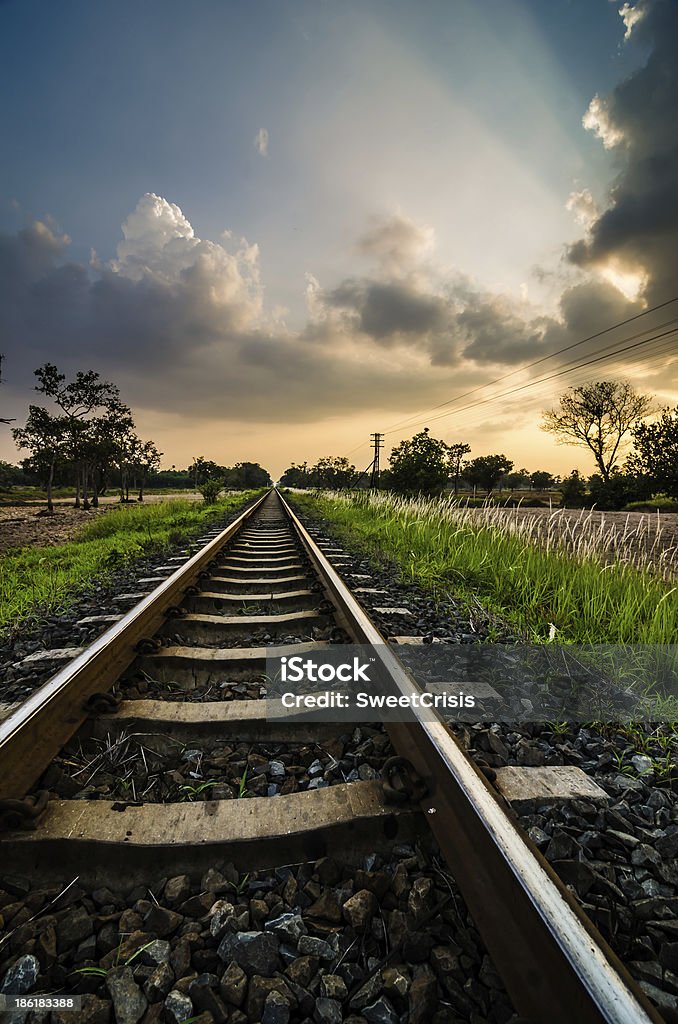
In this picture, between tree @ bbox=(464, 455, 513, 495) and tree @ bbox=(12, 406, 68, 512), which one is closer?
tree @ bbox=(12, 406, 68, 512)

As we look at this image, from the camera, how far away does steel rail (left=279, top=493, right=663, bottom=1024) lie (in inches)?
31.6

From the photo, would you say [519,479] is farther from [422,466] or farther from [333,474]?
[422,466]

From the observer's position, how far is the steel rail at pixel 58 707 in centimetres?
156

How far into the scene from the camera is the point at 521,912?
38.4 inches

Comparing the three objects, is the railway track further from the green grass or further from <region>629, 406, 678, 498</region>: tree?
<region>629, 406, 678, 498</region>: tree

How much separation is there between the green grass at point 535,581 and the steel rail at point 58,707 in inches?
97.3

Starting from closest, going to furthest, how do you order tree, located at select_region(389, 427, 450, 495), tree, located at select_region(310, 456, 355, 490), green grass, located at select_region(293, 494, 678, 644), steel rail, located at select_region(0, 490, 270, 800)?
steel rail, located at select_region(0, 490, 270, 800), green grass, located at select_region(293, 494, 678, 644), tree, located at select_region(389, 427, 450, 495), tree, located at select_region(310, 456, 355, 490)

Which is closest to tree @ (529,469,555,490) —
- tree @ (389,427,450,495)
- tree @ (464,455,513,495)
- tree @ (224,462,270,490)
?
tree @ (464,455,513,495)

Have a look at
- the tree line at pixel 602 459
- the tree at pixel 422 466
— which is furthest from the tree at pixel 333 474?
the tree at pixel 422 466

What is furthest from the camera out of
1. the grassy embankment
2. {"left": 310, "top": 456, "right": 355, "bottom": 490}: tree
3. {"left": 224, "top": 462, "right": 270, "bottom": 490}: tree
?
{"left": 224, "top": 462, "right": 270, "bottom": 490}: tree

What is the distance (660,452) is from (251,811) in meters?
34.3

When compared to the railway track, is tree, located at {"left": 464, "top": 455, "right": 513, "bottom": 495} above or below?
above

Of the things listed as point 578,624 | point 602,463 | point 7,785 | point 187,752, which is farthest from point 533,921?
point 602,463

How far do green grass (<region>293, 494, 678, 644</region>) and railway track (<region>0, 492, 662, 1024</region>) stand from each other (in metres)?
1.68
